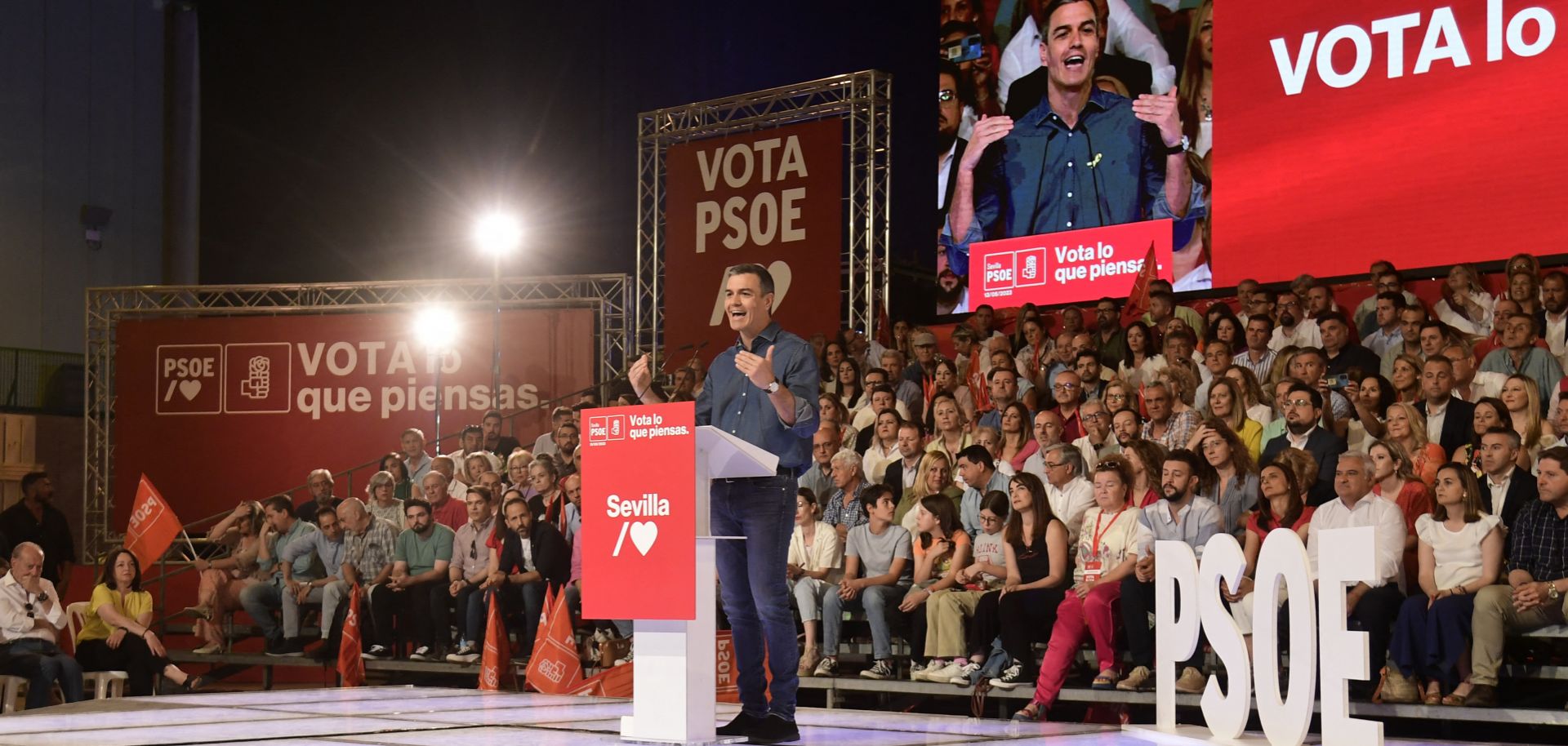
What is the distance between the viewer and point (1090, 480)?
24.5ft

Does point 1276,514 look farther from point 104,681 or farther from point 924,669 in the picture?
point 104,681

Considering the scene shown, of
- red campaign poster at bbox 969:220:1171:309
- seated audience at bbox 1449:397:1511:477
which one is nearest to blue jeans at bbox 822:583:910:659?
seated audience at bbox 1449:397:1511:477

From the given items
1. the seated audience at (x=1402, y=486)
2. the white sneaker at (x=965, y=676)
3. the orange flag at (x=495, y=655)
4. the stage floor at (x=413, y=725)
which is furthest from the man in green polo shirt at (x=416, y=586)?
the seated audience at (x=1402, y=486)

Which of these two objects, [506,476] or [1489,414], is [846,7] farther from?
[1489,414]

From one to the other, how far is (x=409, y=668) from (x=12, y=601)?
7.05ft

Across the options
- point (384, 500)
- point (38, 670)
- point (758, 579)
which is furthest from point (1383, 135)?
point (38, 670)

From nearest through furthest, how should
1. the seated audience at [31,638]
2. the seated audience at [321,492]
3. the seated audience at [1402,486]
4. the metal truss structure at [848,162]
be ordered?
the seated audience at [1402,486] < the seated audience at [31,638] < the seated audience at [321,492] < the metal truss structure at [848,162]

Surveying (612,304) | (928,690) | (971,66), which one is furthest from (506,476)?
(971,66)

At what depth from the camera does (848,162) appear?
12.3 meters

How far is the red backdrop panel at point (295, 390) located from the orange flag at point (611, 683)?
5.57 meters

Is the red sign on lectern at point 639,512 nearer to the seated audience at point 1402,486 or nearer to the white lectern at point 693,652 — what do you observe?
the white lectern at point 693,652

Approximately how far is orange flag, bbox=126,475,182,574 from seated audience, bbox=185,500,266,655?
0.35 m

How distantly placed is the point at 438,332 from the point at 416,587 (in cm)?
431

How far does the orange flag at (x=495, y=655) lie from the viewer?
8320mm
